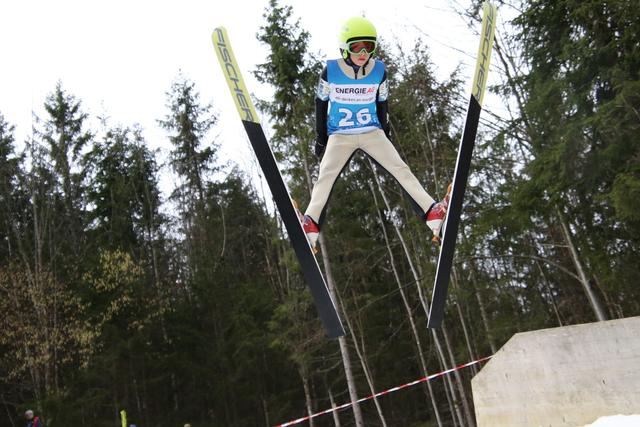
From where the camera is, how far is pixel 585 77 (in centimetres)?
907

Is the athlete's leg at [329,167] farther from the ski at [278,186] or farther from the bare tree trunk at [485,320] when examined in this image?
the bare tree trunk at [485,320]

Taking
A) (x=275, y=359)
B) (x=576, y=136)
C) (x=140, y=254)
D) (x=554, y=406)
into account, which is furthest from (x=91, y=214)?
(x=554, y=406)

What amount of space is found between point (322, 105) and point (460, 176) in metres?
1.10

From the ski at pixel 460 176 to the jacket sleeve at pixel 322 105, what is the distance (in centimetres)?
96

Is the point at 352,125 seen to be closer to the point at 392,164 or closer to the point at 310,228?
the point at 392,164

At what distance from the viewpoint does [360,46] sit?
3500 millimetres

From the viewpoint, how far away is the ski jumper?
12.1 feet

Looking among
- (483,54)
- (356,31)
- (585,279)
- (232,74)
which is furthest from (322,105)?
(585,279)

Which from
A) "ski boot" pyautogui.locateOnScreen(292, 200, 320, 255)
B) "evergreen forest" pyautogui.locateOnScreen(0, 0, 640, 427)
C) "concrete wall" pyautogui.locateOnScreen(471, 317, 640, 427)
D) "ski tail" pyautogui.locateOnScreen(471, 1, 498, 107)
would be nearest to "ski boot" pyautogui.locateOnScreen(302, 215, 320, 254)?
"ski boot" pyautogui.locateOnScreen(292, 200, 320, 255)

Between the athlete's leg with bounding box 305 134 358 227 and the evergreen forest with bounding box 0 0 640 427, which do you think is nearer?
the athlete's leg with bounding box 305 134 358 227

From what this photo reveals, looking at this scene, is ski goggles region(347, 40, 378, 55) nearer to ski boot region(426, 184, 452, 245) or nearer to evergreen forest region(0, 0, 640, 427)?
ski boot region(426, 184, 452, 245)

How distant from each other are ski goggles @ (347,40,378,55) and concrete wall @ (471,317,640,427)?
3.16m

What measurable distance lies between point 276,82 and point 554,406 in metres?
10.5

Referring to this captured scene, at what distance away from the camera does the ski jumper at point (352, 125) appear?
368 cm
